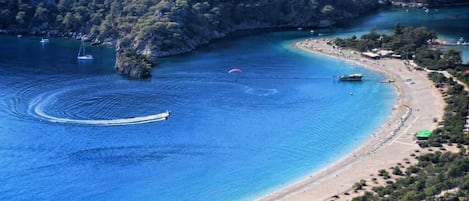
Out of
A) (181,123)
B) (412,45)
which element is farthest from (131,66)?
(412,45)

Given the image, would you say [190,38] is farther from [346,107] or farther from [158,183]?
[158,183]

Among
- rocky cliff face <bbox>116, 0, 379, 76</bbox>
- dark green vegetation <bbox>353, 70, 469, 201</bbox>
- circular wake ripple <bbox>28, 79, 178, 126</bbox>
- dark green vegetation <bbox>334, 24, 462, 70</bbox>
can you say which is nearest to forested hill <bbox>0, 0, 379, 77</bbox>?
rocky cliff face <bbox>116, 0, 379, 76</bbox>

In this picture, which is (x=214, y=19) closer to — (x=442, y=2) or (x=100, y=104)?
(x=100, y=104)

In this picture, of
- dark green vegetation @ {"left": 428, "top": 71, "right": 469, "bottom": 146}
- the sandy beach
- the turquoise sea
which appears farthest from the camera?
dark green vegetation @ {"left": 428, "top": 71, "right": 469, "bottom": 146}

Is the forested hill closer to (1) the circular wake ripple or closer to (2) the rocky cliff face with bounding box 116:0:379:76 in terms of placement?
(2) the rocky cliff face with bounding box 116:0:379:76

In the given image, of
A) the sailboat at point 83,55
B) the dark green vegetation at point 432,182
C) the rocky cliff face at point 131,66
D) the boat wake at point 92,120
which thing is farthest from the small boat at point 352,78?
the sailboat at point 83,55

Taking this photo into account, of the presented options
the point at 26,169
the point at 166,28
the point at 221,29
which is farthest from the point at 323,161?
the point at 221,29

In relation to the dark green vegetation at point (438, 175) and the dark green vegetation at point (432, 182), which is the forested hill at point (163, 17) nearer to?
the dark green vegetation at point (438, 175)
